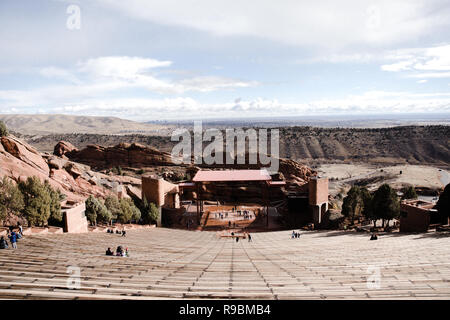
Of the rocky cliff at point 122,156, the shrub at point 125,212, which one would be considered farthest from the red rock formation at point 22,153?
the rocky cliff at point 122,156

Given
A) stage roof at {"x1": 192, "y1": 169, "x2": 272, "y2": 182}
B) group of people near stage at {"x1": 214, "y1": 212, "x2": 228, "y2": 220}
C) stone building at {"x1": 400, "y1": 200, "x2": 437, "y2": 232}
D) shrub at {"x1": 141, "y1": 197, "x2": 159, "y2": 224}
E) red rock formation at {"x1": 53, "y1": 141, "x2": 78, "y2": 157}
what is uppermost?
red rock formation at {"x1": 53, "y1": 141, "x2": 78, "y2": 157}

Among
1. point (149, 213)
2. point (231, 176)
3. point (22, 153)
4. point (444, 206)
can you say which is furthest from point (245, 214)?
point (22, 153)

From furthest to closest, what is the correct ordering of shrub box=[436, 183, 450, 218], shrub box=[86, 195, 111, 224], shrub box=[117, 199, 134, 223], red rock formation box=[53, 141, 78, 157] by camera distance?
red rock formation box=[53, 141, 78, 157], shrub box=[117, 199, 134, 223], shrub box=[86, 195, 111, 224], shrub box=[436, 183, 450, 218]

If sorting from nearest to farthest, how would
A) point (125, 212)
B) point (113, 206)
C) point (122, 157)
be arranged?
point (113, 206)
point (125, 212)
point (122, 157)

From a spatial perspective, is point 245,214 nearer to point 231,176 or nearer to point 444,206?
point 231,176

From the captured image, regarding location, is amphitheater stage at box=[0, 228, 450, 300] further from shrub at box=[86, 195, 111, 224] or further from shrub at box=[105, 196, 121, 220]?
shrub at box=[105, 196, 121, 220]

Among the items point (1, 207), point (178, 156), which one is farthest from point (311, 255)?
point (178, 156)

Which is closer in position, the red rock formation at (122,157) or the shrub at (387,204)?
the shrub at (387,204)

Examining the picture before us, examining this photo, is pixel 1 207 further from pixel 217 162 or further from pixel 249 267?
pixel 217 162

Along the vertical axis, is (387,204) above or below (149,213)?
above

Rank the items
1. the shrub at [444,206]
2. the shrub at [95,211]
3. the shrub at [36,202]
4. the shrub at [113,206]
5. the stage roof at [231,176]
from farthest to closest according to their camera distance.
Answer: the stage roof at [231,176] < the shrub at [113,206] < the shrub at [95,211] < the shrub at [444,206] < the shrub at [36,202]

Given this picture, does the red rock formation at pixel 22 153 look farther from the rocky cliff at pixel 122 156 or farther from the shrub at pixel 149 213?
the rocky cliff at pixel 122 156

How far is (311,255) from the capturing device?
15156 mm

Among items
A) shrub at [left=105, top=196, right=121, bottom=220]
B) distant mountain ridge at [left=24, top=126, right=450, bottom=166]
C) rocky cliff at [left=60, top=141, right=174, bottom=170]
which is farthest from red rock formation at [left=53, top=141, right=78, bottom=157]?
shrub at [left=105, top=196, right=121, bottom=220]
